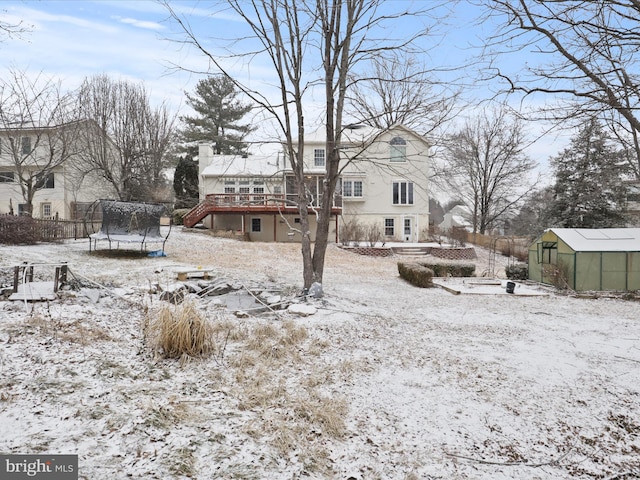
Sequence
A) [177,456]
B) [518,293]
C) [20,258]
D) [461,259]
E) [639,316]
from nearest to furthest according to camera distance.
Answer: [177,456], [639,316], [20,258], [518,293], [461,259]

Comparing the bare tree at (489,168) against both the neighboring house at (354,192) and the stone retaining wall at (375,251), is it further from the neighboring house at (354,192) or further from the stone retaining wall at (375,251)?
the stone retaining wall at (375,251)

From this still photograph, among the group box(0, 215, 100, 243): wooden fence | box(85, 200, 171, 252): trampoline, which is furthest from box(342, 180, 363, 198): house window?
box(0, 215, 100, 243): wooden fence

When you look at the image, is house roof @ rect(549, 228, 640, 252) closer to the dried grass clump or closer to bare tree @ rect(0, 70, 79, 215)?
the dried grass clump

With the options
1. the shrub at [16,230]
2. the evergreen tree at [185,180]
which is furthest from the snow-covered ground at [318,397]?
the evergreen tree at [185,180]

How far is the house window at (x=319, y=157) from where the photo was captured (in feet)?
92.8

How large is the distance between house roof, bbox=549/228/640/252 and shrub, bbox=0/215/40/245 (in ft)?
64.0

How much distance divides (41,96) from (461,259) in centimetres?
2329

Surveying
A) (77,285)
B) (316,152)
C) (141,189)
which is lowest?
(77,285)

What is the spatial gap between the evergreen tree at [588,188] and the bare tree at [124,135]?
26412 mm

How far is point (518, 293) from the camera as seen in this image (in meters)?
12.2

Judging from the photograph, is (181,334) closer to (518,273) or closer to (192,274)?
(192,274)

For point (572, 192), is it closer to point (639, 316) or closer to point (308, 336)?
point (639, 316)

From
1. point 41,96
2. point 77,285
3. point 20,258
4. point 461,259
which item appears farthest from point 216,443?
point 461,259

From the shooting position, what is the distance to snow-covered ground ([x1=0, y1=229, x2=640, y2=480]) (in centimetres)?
291
